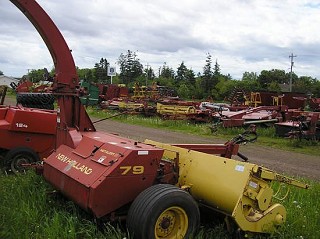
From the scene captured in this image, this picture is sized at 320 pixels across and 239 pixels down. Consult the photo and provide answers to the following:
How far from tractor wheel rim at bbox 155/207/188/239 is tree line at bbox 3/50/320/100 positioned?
1781 inches

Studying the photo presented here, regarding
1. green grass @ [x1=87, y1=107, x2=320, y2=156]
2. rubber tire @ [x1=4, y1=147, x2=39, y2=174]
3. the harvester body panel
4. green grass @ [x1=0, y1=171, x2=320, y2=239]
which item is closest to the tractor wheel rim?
green grass @ [x1=0, y1=171, x2=320, y2=239]

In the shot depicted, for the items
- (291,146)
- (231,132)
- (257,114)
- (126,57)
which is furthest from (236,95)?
(126,57)

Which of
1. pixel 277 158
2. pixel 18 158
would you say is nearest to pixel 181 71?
pixel 277 158

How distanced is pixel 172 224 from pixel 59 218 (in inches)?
50.3

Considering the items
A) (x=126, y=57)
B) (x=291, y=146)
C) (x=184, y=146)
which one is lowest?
(x=291, y=146)

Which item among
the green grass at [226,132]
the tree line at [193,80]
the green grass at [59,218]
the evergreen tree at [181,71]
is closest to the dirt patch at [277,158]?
the green grass at [226,132]

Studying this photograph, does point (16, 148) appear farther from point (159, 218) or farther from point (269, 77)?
point (269, 77)

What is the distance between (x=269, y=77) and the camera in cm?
7194

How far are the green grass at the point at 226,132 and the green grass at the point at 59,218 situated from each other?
6.80 m

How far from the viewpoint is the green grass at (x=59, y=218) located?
4395mm

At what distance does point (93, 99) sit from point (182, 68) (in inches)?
1792

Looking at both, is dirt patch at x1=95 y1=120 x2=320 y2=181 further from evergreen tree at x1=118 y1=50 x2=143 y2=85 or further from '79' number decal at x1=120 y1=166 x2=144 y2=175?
evergreen tree at x1=118 y1=50 x2=143 y2=85

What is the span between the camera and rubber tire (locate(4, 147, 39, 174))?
709 cm

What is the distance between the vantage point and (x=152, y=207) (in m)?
4.01
